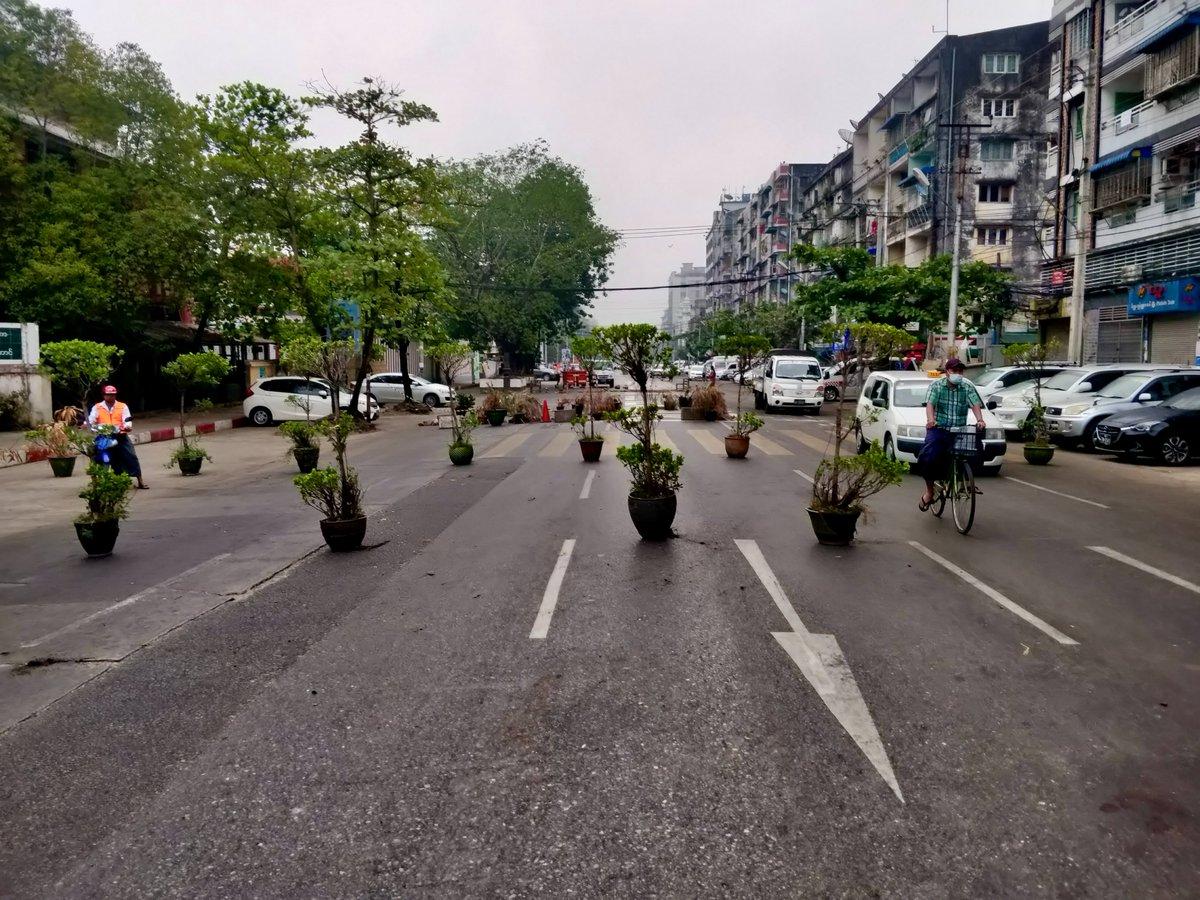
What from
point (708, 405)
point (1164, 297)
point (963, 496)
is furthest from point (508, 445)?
point (1164, 297)

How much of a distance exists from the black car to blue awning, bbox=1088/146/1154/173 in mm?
13147

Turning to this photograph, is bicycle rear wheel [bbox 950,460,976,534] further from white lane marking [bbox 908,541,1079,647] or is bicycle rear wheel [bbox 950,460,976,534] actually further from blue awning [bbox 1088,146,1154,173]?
blue awning [bbox 1088,146,1154,173]

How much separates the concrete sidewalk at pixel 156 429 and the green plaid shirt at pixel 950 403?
1717 cm

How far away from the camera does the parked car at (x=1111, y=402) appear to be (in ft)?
58.5

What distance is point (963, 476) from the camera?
9.45 metres

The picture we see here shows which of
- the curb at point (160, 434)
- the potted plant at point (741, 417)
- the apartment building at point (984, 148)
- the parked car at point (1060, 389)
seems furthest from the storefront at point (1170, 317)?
the curb at point (160, 434)

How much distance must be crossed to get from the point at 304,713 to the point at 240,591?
10.4 feet

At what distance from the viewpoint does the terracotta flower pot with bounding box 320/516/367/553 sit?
8891 mm

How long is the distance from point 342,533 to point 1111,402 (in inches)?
646

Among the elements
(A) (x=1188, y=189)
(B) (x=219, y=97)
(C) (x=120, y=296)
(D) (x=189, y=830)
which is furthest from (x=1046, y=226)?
(D) (x=189, y=830)

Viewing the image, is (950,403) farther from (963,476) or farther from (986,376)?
(986,376)

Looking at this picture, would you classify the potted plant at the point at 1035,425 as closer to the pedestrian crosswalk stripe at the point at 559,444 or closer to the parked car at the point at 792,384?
the pedestrian crosswalk stripe at the point at 559,444

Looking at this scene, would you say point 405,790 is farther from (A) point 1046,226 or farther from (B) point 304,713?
(A) point 1046,226

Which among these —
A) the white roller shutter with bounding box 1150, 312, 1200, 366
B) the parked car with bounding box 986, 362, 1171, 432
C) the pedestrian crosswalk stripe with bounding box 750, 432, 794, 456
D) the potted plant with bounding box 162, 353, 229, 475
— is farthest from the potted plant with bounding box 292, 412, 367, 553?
the white roller shutter with bounding box 1150, 312, 1200, 366
